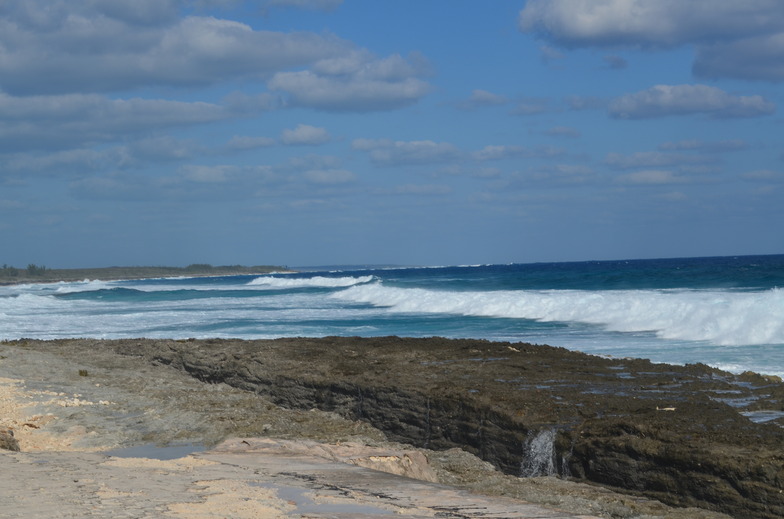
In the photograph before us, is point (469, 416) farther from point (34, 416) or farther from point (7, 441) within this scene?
point (34, 416)

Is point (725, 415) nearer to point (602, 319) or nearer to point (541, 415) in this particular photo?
point (541, 415)

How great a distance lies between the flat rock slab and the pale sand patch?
60.9 inches

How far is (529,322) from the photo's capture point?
29.5 metres

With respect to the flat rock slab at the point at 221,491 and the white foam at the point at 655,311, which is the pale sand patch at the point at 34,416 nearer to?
the flat rock slab at the point at 221,491

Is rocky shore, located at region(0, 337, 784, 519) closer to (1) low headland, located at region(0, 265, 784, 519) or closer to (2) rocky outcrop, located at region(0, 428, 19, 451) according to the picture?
(1) low headland, located at region(0, 265, 784, 519)

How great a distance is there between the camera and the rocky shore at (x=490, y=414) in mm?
7473

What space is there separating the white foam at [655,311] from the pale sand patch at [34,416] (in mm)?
15950

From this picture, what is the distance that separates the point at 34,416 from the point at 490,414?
575 centimetres

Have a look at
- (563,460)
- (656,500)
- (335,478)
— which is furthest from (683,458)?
(335,478)

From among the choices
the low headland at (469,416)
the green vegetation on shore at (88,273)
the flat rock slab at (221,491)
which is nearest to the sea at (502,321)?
the low headland at (469,416)

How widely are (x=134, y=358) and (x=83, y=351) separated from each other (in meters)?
1.92

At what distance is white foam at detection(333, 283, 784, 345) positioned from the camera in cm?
2198

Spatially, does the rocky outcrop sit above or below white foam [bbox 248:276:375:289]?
below

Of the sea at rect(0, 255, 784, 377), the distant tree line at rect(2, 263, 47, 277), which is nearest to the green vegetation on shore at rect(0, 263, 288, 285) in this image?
the distant tree line at rect(2, 263, 47, 277)
